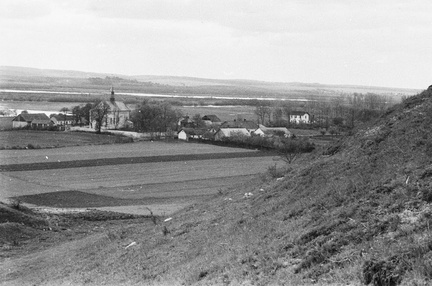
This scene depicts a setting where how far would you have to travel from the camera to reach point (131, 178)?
148ft

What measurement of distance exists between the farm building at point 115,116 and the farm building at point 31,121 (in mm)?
9224

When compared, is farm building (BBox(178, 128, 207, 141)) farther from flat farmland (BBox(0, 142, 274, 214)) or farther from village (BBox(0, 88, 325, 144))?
flat farmland (BBox(0, 142, 274, 214))

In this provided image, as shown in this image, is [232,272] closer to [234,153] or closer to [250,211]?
[250,211]

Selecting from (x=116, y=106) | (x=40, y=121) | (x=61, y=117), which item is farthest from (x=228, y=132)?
(x=116, y=106)

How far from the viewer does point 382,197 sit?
11.1 metres

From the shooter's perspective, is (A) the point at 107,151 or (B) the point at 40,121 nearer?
(A) the point at 107,151

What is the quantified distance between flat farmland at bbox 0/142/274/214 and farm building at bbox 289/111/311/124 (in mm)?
42812

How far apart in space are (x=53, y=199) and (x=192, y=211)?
18.6 meters

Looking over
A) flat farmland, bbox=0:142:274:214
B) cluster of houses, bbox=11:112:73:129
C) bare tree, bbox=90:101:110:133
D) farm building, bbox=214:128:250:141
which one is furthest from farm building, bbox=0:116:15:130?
farm building, bbox=214:128:250:141

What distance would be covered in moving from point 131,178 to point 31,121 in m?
44.4

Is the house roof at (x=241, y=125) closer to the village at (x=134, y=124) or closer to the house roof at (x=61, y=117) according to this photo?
the village at (x=134, y=124)

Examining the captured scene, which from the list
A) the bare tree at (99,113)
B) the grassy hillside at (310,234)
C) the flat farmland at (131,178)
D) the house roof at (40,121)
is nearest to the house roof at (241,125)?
the bare tree at (99,113)

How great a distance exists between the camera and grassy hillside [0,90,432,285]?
28.5 feet

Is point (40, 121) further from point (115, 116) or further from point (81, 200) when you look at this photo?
point (81, 200)
